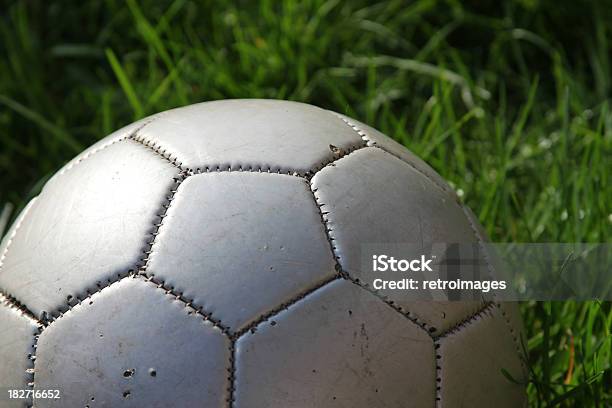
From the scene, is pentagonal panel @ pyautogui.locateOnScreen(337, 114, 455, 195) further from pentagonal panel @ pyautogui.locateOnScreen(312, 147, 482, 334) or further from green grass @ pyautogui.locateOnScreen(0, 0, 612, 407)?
green grass @ pyautogui.locateOnScreen(0, 0, 612, 407)

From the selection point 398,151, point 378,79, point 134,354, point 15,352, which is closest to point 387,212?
point 398,151

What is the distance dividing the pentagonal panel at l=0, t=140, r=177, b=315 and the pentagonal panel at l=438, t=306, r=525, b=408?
0.61m

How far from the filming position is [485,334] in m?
1.81

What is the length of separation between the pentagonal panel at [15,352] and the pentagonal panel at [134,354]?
4 cm

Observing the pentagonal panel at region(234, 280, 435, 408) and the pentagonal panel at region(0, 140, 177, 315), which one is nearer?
the pentagonal panel at region(234, 280, 435, 408)

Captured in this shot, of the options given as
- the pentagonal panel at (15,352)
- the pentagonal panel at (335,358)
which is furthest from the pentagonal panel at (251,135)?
the pentagonal panel at (15,352)

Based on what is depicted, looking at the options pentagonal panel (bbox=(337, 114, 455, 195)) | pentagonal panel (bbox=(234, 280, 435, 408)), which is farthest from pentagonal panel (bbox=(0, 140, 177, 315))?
pentagonal panel (bbox=(337, 114, 455, 195))

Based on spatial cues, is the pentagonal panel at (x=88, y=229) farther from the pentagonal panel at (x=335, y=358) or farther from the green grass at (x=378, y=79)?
the green grass at (x=378, y=79)

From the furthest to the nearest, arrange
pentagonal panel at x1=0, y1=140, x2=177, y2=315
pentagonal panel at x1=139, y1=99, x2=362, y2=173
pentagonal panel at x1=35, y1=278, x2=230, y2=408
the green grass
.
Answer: the green grass
pentagonal panel at x1=139, y1=99, x2=362, y2=173
pentagonal panel at x1=0, y1=140, x2=177, y2=315
pentagonal panel at x1=35, y1=278, x2=230, y2=408

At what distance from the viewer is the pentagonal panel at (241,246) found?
1608 millimetres

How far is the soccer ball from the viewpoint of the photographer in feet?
5.21

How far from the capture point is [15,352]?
1.72 m

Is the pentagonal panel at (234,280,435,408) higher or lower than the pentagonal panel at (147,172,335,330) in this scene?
lower

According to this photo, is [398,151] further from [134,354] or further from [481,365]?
[134,354]
